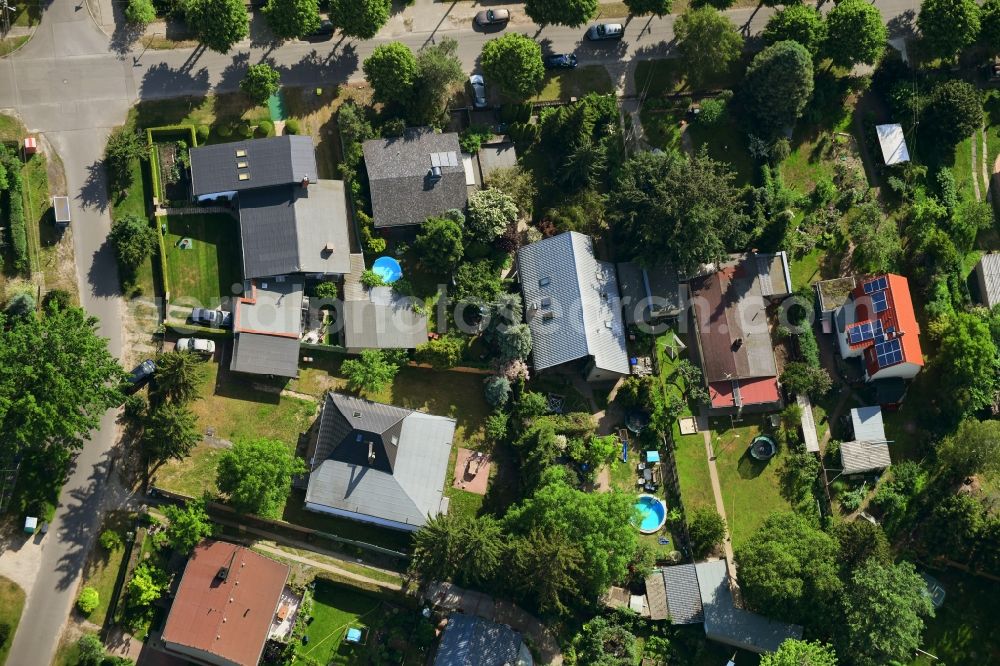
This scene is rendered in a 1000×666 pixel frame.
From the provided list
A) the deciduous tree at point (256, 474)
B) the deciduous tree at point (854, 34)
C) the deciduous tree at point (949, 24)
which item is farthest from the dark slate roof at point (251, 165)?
the deciduous tree at point (949, 24)

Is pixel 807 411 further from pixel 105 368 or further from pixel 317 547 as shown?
pixel 105 368

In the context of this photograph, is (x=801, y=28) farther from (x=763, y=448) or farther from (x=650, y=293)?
(x=763, y=448)

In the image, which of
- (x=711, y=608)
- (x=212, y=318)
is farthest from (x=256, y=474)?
(x=711, y=608)

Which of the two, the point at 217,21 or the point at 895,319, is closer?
the point at 217,21

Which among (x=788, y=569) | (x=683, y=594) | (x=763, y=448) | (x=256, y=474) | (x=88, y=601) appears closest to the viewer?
(x=256, y=474)

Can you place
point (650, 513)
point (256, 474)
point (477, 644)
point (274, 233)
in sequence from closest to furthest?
point (256, 474) → point (477, 644) → point (274, 233) → point (650, 513)

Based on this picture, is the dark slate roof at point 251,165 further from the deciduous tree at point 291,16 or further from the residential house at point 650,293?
the residential house at point 650,293
